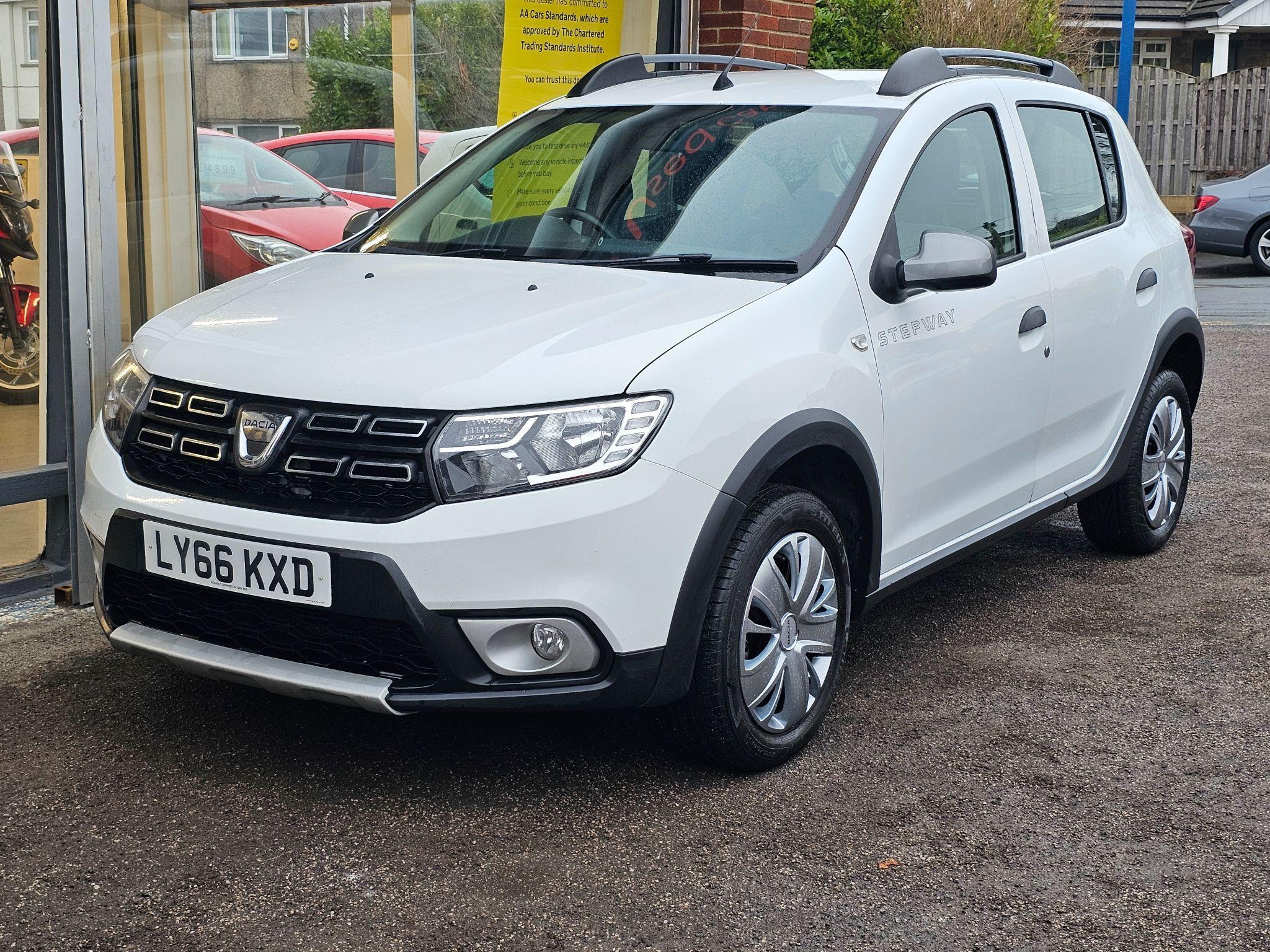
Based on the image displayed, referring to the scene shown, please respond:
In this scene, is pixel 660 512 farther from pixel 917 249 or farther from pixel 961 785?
pixel 917 249

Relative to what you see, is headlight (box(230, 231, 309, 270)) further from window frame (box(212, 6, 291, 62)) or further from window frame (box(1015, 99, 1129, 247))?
window frame (box(1015, 99, 1129, 247))

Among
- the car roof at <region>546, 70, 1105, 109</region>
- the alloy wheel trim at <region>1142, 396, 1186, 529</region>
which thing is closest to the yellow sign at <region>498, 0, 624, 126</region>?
the car roof at <region>546, 70, 1105, 109</region>

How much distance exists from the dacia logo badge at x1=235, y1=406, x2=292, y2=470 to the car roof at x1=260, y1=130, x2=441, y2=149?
3.30 meters

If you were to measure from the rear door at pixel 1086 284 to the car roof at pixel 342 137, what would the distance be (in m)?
3.11

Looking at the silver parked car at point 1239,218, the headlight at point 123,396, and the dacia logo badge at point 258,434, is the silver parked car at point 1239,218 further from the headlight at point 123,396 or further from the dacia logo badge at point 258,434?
the dacia logo badge at point 258,434

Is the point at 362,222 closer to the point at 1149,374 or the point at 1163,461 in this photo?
the point at 1149,374

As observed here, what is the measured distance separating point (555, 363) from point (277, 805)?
1.26m

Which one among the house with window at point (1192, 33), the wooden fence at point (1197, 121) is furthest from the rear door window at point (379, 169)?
the house with window at point (1192, 33)

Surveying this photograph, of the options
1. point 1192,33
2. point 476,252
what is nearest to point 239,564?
point 476,252

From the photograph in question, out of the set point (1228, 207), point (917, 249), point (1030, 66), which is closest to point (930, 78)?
point (917, 249)

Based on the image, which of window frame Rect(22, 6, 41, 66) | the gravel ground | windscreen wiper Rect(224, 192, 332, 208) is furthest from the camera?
windscreen wiper Rect(224, 192, 332, 208)

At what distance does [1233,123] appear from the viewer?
23047 millimetres

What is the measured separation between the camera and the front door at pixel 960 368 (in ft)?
12.7

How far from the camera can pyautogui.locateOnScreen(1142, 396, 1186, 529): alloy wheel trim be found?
5469mm
